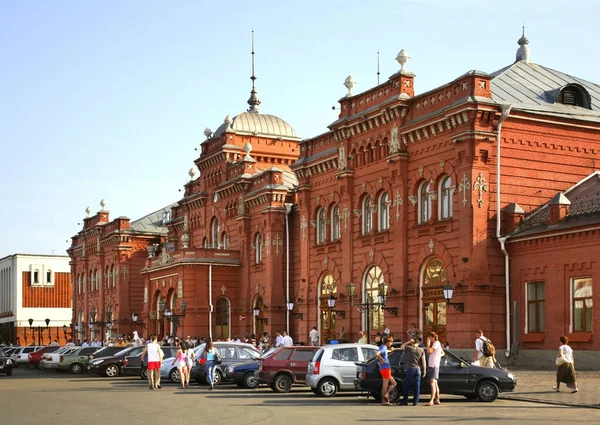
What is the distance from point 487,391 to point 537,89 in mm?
20067

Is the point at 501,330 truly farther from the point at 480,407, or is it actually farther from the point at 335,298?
the point at 480,407

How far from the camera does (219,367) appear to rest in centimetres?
3297

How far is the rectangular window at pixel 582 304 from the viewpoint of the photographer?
111 ft

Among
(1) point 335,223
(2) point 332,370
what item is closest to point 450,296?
(2) point 332,370

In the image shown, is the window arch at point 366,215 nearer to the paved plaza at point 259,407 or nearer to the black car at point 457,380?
the paved plaza at point 259,407

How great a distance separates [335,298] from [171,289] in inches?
722

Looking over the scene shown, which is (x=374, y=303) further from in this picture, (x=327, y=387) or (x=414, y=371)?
(x=414, y=371)

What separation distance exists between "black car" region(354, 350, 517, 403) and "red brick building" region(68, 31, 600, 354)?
9.91 metres

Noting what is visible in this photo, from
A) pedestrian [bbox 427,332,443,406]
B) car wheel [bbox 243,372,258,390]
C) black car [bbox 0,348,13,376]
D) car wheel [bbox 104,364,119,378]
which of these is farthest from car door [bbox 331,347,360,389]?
black car [bbox 0,348,13,376]

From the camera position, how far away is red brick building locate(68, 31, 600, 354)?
122 ft

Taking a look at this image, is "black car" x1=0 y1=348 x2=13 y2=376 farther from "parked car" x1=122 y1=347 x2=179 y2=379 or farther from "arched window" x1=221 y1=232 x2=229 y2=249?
"arched window" x1=221 y1=232 x2=229 y2=249

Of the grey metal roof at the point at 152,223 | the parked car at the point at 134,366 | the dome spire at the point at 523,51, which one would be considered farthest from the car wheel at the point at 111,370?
the grey metal roof at the point at 152,223

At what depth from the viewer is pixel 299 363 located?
29.2 metres

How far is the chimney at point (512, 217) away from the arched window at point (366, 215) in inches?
342
